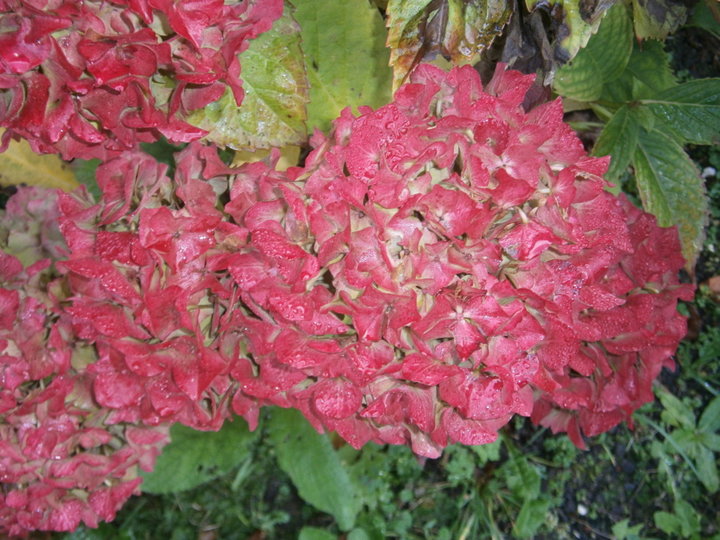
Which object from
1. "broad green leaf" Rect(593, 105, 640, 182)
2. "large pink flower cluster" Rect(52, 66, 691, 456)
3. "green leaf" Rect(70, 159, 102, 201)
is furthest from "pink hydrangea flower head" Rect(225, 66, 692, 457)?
"green leaf" Rect(70, 159, 102, 201)

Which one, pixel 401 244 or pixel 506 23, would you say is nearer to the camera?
pixel 401 244

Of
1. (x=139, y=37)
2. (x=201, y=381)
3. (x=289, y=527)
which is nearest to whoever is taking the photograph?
(x=139, y=37)

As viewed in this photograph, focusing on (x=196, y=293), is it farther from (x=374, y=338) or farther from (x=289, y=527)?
(x=289, y=527)

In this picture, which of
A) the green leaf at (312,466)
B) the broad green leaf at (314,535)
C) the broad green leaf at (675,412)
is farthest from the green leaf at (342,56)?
the broad green leaf at (675,412)

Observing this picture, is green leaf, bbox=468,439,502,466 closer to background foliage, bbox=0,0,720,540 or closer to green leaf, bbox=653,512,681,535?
background foliage, bbox=0,0,720,540

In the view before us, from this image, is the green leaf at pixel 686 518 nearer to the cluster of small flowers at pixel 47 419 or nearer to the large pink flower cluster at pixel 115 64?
the cluster of small flowers at pixel 47 419

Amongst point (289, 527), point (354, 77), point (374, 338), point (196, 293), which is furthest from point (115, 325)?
point (289, 527)

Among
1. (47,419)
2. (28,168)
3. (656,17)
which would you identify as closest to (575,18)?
(656,17)
